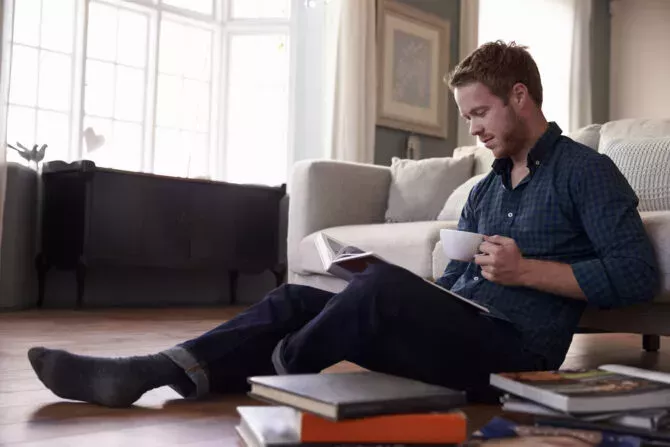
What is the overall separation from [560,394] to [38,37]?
3.71 m

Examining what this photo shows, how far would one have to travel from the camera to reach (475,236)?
131 cm

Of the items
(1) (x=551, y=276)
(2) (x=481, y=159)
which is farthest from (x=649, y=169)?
(2) (x=481, y=159)

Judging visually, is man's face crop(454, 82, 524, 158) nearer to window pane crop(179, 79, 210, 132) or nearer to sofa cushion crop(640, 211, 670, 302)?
sofa cushion crop(640, 211, 670, 302)

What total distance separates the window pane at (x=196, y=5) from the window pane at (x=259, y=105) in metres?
0.25

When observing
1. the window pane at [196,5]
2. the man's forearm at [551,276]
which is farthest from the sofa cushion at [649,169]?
the window pane at [196,5]

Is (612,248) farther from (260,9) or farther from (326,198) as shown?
(260,9)

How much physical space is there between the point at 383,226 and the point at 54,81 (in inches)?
93.6

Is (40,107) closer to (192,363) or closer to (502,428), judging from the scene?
(192,363)

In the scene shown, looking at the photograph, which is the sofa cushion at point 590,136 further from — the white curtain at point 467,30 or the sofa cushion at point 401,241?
the white curtain at point 467,30

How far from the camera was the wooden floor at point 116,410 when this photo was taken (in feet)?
3.67

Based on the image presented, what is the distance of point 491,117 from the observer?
141cm

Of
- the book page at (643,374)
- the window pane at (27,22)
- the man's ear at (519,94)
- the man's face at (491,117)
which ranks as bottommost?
the book page at (643,374)

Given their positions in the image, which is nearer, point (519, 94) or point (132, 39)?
point (519, 94)

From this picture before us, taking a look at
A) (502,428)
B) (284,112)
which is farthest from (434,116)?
(502,428)
